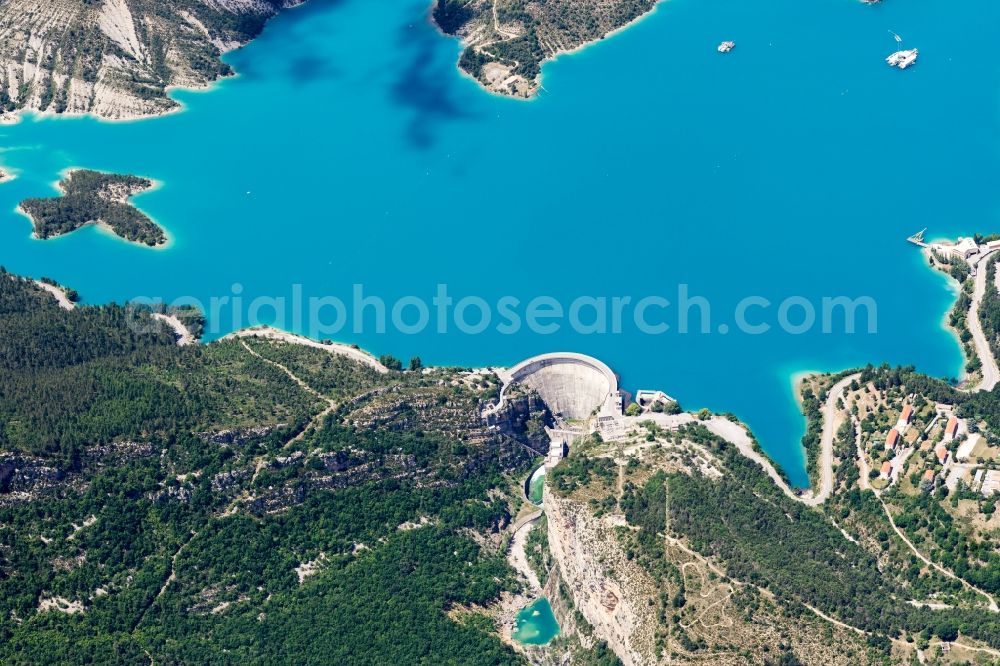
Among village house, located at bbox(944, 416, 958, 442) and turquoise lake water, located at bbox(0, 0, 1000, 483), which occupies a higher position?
turquoise lake water, located at bbox(0, 0, 1000, 483)

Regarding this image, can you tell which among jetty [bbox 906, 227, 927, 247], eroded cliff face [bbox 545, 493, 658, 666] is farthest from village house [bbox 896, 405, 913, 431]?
jetty [bbox 906, 227, 927, 247]

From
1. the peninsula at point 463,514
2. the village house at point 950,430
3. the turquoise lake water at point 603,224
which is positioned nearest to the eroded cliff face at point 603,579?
the peninsula at point 463,514

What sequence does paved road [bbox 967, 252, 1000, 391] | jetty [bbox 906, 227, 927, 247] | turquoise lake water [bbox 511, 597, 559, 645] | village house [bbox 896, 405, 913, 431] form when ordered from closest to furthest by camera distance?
turquoise lake water [bbox 511, 597, 559, 645] < village house [bbox 896, 405, 913, 431] < paved road [bbox 967, 252, 1000, 391] < jetty [bbox 906, 227, 927, 247]

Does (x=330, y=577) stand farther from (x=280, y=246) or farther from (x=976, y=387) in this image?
(x=976, y=387)

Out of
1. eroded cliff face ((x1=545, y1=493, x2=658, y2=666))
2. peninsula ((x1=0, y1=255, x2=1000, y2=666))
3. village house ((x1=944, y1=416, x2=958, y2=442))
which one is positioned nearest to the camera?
peninsula ((x1=0, y1=255, x2=1000, y2=666))

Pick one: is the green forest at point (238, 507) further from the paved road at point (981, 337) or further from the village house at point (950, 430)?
the paved road at point (981, 337)

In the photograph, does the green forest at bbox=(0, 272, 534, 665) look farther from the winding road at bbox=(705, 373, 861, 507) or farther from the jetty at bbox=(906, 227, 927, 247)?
the jetty at bbox=(906, 227, 927, 247)

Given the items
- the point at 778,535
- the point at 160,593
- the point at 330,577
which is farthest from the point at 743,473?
the point at 160,593
